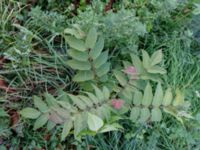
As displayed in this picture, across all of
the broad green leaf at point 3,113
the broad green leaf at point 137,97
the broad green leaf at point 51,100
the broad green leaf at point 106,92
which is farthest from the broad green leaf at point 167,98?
the broad green leaf at point 3,113

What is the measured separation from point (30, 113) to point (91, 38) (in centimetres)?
41

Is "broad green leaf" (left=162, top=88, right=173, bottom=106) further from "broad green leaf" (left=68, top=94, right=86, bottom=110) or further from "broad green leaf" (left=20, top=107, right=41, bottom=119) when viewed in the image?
"broad green leaf" (left=20, top=107, right=41, bottom=119)

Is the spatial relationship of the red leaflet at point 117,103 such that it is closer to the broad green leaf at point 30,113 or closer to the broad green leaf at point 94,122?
the broad green leaf at point 94,122

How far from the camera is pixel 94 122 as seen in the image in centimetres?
151

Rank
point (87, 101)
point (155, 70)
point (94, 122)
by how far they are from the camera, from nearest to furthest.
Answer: point (94, 122)
point (87, 101)
point (155, 70)

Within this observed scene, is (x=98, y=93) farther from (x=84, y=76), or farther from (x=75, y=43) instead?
(x=75, y=43)

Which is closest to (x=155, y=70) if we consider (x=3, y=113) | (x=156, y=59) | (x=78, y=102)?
(x=156, y=59)

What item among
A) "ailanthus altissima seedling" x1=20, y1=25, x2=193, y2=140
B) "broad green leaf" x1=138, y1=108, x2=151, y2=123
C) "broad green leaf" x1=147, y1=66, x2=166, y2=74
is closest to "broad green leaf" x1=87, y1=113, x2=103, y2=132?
"ailanthus altissima seedling" x1=20, y1=25, x2=193, y2=140

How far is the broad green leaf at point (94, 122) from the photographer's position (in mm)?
1491

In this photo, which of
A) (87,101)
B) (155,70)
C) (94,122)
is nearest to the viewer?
(94,122)

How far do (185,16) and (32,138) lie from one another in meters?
1.03

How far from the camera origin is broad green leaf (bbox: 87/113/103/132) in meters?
1.49

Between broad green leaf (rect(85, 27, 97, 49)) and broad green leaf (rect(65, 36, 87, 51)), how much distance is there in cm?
2

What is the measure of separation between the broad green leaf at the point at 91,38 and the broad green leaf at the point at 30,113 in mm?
361
